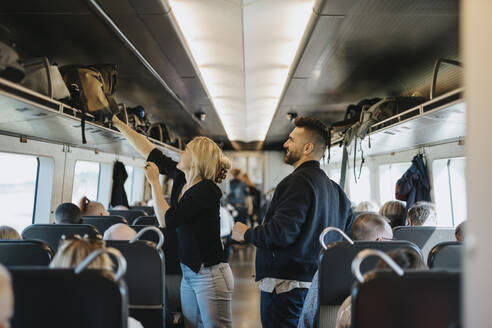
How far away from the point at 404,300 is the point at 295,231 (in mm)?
1027

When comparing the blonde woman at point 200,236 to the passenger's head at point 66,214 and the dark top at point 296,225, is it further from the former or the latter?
the passenger's head at point 66,214

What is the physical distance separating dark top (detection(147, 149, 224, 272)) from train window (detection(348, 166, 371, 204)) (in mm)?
6182

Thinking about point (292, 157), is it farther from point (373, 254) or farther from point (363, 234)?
point (373, 254)

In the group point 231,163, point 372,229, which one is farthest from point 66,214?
point 372,229

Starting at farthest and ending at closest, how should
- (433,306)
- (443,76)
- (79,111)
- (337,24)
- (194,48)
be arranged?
(194,48), (443,76), (79,111), (337,24), (433,306)

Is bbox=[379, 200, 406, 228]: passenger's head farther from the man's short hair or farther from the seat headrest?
the seat headrest

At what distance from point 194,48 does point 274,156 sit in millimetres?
10178

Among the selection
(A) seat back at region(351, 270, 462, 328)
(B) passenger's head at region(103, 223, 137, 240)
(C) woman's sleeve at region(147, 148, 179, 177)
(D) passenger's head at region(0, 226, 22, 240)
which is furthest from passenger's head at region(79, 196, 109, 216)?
(A) seat back at region(351, 270, 462, 328)

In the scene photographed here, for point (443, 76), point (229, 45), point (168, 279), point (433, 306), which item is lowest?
point (168, 279)

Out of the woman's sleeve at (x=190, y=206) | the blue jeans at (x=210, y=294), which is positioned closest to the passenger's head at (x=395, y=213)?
the blue jeans at (x=210, y=294)

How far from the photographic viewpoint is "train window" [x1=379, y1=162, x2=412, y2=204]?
7.14 meters

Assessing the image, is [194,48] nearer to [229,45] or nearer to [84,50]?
[229,45]

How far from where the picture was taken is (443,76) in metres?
3.63

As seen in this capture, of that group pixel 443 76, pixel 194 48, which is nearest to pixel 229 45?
pixel 194 48
